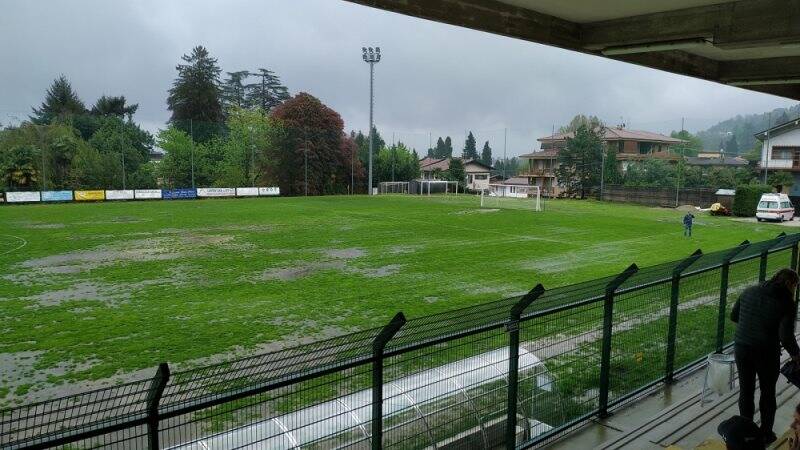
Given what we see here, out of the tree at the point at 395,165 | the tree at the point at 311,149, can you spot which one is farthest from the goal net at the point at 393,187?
the tree at the point at 311,149

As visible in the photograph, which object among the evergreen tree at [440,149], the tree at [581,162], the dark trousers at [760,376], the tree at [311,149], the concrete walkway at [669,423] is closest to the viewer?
the dark trousers at [760,376]

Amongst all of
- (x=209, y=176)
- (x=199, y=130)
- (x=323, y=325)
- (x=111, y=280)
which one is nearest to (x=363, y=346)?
(x=323, y=325)

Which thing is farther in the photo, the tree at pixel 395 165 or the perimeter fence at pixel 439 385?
the tree at pixel 395 165

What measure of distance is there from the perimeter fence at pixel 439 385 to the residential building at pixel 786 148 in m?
55.8

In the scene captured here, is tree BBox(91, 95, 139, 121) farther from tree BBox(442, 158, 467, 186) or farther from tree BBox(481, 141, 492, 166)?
tree BBox(481, 141, 492, 166)

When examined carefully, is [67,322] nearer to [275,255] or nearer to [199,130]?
[275,255]

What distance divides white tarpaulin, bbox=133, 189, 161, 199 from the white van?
150ft

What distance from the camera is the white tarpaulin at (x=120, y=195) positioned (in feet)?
151

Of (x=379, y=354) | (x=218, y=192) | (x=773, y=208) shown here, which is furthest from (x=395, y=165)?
(x=379, y=354)

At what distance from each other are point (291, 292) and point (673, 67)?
973cm

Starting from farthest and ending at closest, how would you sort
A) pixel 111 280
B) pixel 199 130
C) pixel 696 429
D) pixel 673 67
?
pixel 199 130, pixel 111 280, pixel 673 67, pixel 696 429

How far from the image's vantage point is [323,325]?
1130 cm

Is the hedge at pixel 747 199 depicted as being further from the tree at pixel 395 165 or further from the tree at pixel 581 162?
the tree at pixel 395 165

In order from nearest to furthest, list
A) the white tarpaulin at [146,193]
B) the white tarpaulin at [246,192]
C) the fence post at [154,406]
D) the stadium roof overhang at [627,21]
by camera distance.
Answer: the fence post at [154,406] → the stadium roof overhang at [627,21] → the white tarpaulin at [146,193] → the white tarpaulin at [246,192]
